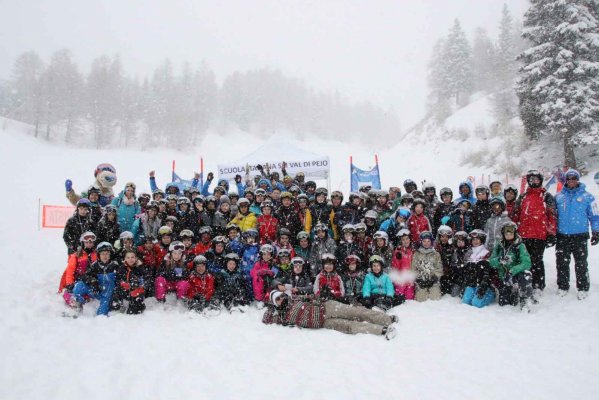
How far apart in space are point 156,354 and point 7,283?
14.3ft

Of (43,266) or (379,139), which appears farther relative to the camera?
(379,139)

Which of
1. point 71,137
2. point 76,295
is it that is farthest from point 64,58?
point 76,295

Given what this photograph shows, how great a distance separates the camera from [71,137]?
3981cm

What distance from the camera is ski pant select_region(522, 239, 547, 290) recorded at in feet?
20.2

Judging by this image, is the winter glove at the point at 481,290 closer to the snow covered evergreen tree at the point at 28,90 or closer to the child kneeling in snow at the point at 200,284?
the child kneeling in snow at the point at 200,284

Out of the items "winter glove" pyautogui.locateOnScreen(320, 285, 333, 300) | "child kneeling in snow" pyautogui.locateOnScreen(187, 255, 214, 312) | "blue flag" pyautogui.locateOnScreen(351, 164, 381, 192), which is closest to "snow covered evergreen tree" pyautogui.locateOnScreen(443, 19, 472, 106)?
"blue flag" pyautogui.locateOnScreen(351, 164, 381, 192)

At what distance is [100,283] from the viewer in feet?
19.7

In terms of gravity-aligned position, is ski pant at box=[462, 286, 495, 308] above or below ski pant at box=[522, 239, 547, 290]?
below

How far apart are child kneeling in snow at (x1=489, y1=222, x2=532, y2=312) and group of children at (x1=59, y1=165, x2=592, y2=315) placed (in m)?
0.02

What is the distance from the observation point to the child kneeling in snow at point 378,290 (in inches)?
245

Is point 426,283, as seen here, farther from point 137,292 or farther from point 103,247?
point 103,247

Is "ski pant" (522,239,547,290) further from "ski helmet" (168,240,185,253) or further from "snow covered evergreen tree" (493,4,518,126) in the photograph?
"snow covered evergreen tree" (493,4,518,126)

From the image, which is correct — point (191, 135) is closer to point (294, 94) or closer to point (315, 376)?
point (294, 94)

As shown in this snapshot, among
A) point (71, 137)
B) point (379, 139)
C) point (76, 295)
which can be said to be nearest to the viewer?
A: point (76, 295)
